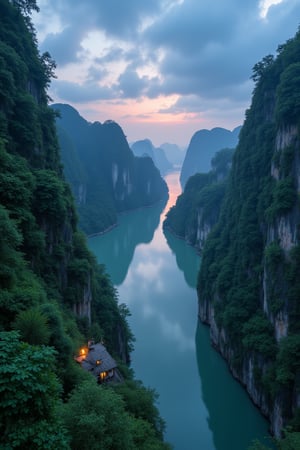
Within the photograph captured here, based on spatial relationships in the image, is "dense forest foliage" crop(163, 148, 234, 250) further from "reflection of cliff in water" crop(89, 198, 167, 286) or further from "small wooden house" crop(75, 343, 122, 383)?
"small wooden house" crop(75, 343, 122, 383)

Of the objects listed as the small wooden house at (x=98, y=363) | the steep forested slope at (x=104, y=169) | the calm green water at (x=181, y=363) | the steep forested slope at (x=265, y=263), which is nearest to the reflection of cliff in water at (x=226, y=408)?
the calm green water at (x=181, y=363)

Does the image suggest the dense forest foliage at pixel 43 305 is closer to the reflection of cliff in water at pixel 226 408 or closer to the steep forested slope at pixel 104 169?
the reflection of cliff in water at pixel 226 408

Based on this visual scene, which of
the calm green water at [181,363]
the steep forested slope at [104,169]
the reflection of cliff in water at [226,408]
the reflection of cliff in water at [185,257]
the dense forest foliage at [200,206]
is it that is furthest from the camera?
the steep forested slope at [104,169]

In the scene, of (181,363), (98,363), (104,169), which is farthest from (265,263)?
(104,169)

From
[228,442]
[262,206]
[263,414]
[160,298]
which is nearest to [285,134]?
Answer: [262,206]

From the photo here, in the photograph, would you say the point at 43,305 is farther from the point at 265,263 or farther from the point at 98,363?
the point at 265,263

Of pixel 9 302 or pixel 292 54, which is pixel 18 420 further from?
pixel 292 54

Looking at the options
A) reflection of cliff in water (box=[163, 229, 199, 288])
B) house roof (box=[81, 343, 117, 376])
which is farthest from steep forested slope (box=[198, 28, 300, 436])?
reflection of cliff in water (box=[163, 229, 199, 288])

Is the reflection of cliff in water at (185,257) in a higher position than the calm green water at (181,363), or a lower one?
higher
